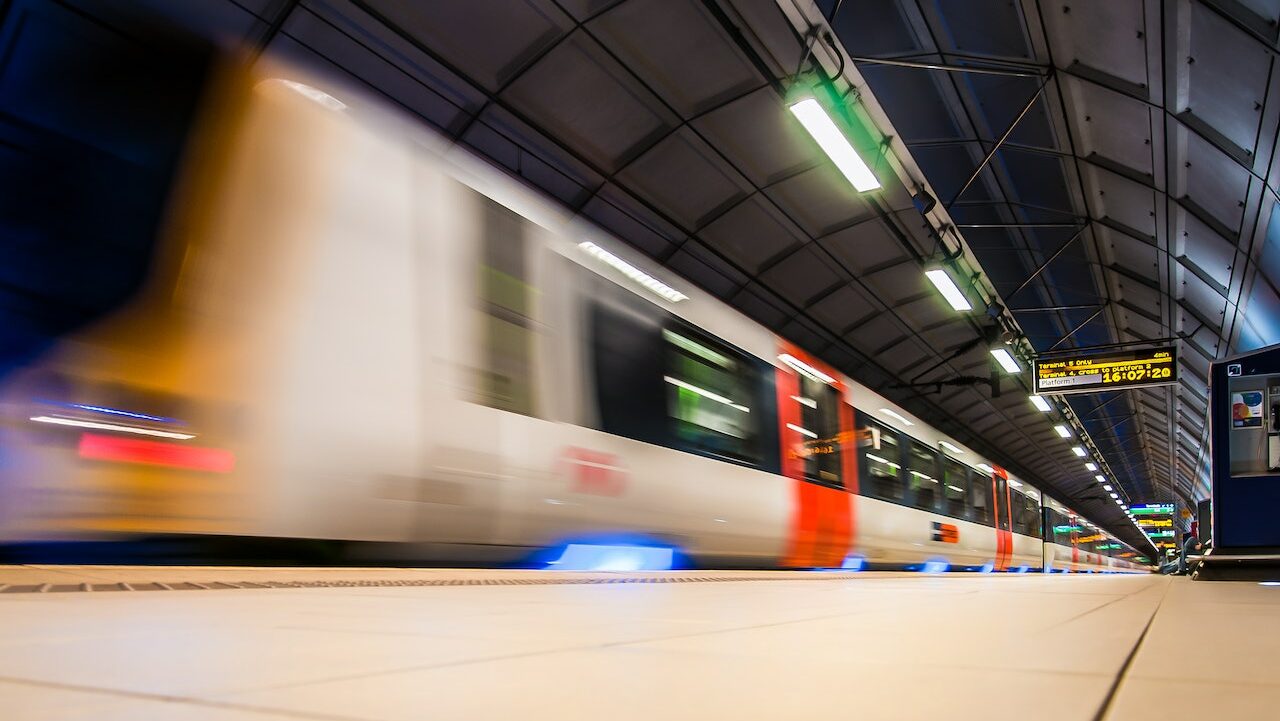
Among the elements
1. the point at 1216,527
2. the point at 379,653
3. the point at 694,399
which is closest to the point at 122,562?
the point at 379,653

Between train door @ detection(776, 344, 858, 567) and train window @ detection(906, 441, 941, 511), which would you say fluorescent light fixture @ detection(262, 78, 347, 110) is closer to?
train door @ detection(776, 344, 858, 567)

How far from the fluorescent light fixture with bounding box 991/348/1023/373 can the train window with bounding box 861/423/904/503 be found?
5380 mm

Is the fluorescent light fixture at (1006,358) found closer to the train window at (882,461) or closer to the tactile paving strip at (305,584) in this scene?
the train window at (882,461)

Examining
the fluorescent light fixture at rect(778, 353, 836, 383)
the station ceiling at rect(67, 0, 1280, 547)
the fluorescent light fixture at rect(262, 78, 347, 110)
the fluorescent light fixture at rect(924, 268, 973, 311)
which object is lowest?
the fluorescent light fixture at rect(778, 353, 836, 383)

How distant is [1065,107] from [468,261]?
8.99 metres

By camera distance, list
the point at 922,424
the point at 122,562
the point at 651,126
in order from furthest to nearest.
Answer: the point at 922,424 < the point at 651,126 < the point at 122,562

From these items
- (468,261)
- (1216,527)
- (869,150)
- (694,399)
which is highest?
(869,150)

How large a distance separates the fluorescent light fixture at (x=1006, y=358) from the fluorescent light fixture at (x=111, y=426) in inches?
548

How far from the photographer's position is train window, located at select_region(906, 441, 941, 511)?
10.5m

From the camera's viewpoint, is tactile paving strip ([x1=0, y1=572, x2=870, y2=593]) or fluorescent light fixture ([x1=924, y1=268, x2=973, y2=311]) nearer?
tactile paving strip ([x1=0, y1=572, x2=870, y2=593])

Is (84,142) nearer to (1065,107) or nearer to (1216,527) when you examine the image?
(1216,527)

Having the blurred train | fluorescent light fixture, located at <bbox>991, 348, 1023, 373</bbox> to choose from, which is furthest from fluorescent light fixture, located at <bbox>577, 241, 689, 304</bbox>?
fluorescent light fixture, located at <bbox>991, 348, 1023, 373</bbox>

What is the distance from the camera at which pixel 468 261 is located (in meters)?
4.51

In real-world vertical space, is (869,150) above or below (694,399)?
above
